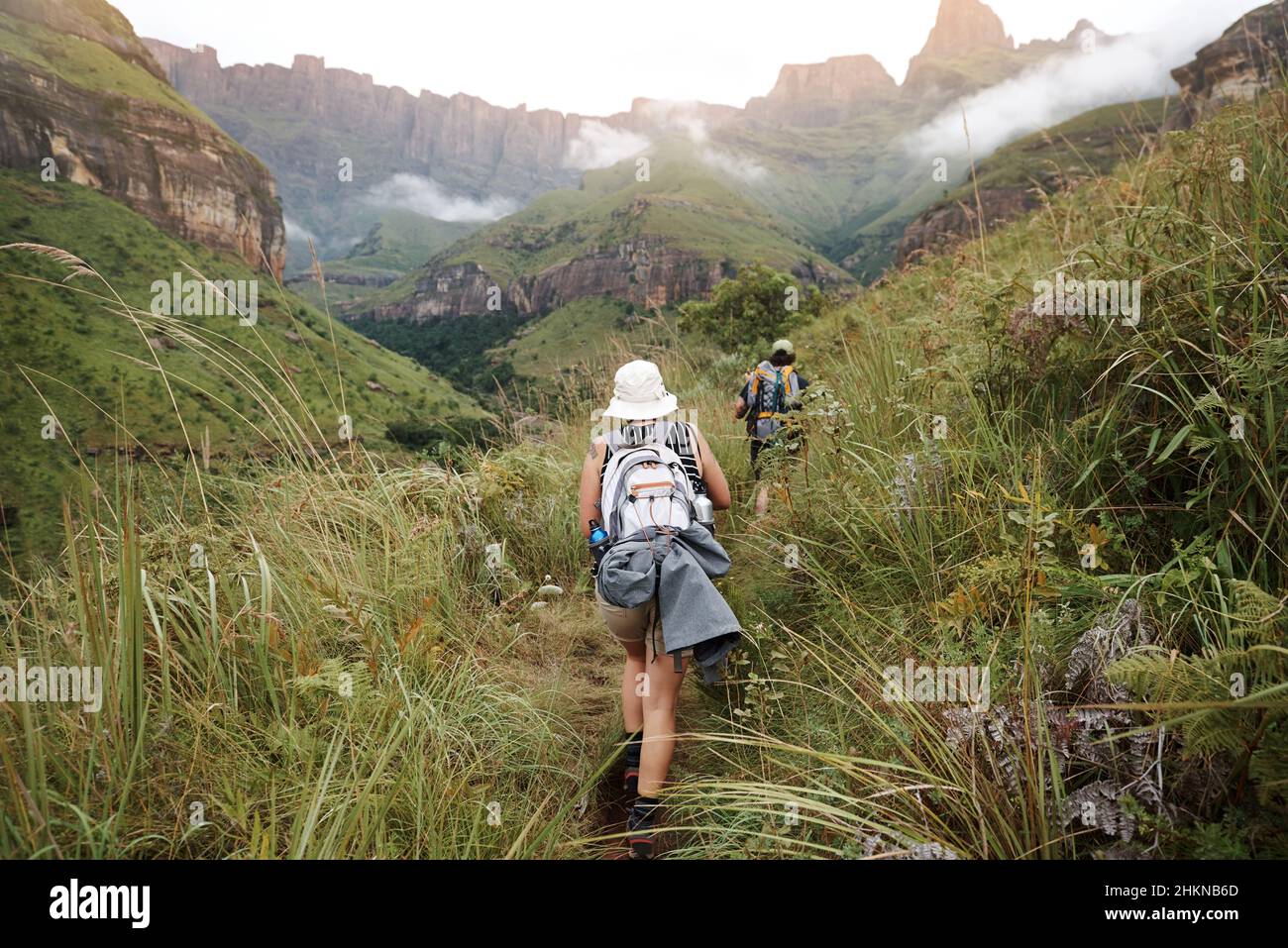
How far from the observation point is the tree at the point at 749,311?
19.8 m

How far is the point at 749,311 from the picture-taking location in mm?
19891

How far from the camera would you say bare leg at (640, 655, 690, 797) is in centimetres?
255

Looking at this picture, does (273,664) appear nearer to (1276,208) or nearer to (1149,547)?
(1149,547)

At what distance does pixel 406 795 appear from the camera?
201cm

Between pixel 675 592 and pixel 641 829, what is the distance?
0.93m

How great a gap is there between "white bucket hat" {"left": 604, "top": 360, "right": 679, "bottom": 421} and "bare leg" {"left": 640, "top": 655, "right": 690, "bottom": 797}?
116cm

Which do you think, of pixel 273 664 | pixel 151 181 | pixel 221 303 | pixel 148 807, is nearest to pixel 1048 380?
pixel 273 664

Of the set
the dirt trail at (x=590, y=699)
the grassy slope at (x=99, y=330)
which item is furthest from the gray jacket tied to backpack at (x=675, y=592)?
the grassy slope at (x=99, y=330)
